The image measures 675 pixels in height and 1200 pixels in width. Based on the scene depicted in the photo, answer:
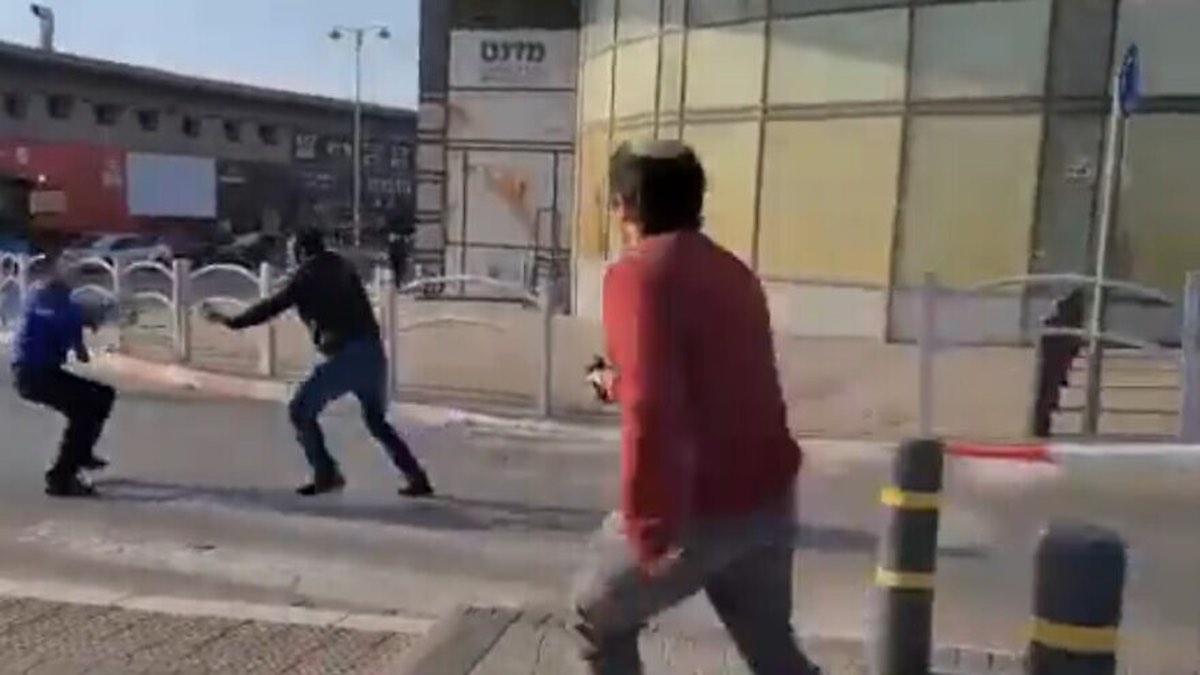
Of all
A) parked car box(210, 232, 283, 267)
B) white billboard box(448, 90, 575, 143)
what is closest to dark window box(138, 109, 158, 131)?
parked car box(210, 232, 283, 267)

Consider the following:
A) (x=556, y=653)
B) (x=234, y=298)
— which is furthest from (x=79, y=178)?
(x=556, y=653)

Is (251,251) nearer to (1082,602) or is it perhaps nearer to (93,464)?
(93,464)

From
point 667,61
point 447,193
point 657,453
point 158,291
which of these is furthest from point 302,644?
point 447,193

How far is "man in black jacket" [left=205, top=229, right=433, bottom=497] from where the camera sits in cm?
859

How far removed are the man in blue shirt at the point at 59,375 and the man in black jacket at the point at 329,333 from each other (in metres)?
0.96

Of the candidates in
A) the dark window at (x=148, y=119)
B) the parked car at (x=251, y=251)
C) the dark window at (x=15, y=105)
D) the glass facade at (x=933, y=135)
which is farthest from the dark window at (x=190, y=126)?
the glass facade at (x=933, y=135)

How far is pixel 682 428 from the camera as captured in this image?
3.40 m

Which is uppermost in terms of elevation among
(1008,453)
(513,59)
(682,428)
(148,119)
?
(513,59)

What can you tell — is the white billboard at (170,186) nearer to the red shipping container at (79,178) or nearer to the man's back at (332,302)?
the red shipping container at (79,178)

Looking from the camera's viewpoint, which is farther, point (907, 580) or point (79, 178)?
point (79, 178)

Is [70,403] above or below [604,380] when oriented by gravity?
below

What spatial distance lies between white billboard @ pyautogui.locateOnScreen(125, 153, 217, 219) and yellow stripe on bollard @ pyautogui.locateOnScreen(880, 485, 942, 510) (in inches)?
1991

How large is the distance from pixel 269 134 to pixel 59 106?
20543 mm

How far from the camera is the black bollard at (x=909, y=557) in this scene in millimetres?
4586
